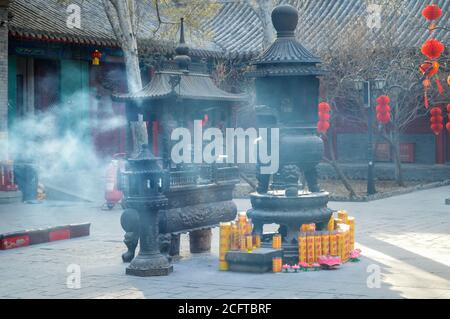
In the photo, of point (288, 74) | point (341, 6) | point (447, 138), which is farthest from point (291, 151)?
point (341, 6)

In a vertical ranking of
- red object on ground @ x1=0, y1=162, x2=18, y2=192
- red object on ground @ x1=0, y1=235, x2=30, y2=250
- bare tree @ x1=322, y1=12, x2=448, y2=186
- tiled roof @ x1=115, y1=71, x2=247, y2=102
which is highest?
bare tree @ x1=322, y1=12, x2=448, y2=186

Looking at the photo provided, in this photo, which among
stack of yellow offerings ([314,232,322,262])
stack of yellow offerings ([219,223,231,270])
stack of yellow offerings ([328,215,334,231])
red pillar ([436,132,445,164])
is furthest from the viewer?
red pillar ([436,132,445,164])

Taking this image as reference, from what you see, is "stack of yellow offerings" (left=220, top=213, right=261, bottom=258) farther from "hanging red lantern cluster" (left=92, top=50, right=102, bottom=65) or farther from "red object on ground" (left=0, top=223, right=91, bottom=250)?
"hanging red lantern cluster" (left=92, top=50, right=102, bottom=65)

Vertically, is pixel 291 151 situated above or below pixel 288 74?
below

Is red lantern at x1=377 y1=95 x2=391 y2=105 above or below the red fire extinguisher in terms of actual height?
above

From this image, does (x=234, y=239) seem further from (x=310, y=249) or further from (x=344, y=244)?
(x=344, y=244)

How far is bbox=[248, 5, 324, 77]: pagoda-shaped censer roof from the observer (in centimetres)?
1125

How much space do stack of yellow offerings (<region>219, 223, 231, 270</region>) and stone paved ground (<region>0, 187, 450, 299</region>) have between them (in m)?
0.14

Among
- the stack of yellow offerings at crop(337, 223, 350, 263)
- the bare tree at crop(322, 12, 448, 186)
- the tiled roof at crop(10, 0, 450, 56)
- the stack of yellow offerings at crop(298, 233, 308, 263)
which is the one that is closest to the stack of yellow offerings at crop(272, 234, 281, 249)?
the stack of yellow offerings at crop(298, 233, 308, 263)

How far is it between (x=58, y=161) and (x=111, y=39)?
3.55 m

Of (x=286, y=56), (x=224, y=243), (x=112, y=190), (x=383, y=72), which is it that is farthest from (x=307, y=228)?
(x=383, y=72)

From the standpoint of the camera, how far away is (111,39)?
23.4 metres

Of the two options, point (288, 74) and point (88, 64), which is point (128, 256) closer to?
point (288, 74)

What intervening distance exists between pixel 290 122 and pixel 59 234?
172 inches
